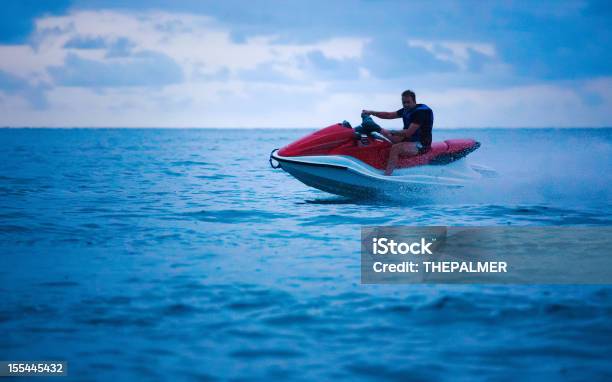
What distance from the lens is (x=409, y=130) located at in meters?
11.0

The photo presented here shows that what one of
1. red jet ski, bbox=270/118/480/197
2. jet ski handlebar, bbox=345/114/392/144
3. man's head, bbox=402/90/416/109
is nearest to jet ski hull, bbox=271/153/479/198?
red jet ski, bbox=270/118/480/197

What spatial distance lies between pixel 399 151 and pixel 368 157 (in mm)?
566

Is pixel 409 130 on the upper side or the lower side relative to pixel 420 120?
lower

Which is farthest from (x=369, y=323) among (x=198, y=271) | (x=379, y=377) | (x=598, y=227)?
(x=598, y=227)

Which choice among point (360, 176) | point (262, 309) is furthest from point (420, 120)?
point (262, 309)

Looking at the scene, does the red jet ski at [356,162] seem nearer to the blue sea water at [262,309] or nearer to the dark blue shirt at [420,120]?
the dark blue shirt at [420,120]

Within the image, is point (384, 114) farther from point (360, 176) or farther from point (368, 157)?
point (360, 176)

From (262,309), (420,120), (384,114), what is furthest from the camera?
(384,114)

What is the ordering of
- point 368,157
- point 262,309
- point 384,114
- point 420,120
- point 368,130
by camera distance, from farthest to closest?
point 384,114 → point 368,157 → point 368,130 → point 420,120 → point 262,309

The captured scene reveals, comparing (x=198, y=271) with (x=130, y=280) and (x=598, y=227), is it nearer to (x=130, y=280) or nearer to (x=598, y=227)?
(x=130, y=280)

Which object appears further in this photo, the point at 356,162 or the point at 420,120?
the point at 356,162

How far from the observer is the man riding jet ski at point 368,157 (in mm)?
11172

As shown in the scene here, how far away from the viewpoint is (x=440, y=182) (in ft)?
38.8

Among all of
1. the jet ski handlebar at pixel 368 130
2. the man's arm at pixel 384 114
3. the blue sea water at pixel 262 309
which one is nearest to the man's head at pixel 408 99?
the man's arm at pixel 384 114
